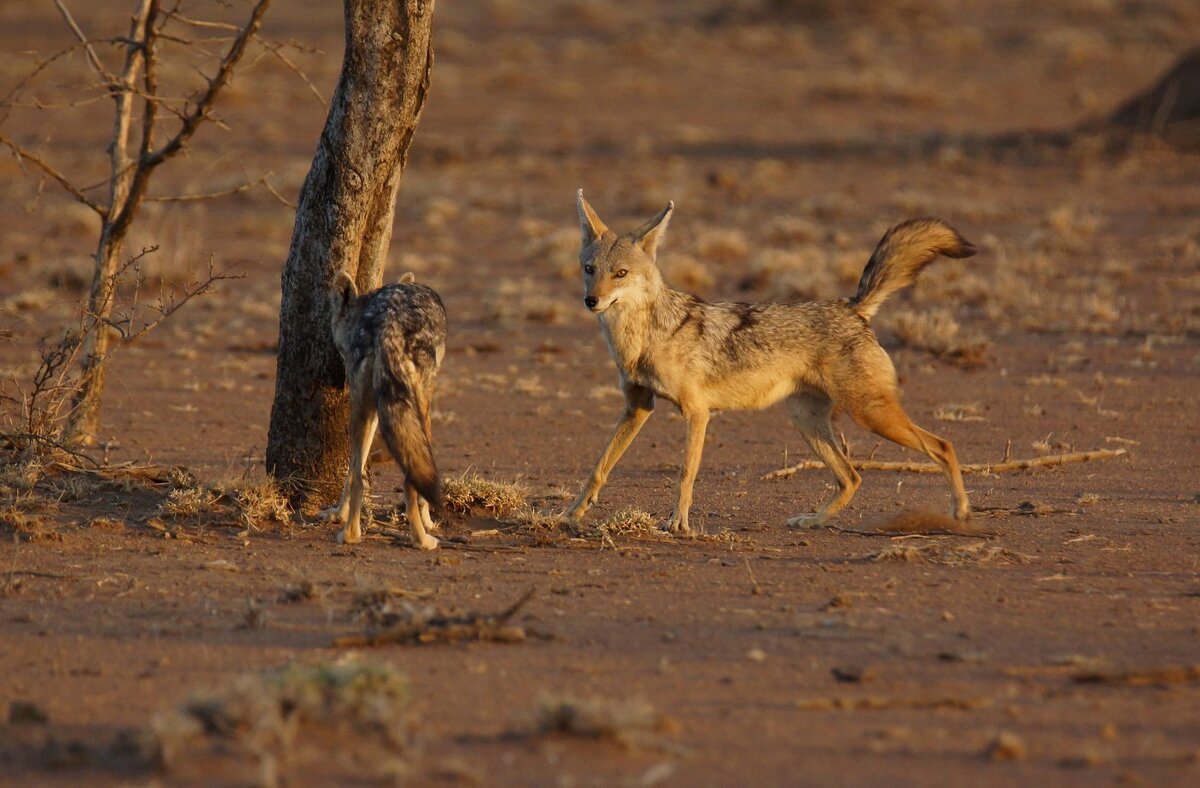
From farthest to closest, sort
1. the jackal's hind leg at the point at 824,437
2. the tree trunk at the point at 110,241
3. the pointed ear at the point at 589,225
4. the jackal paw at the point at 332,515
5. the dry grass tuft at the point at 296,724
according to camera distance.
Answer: the tree trunk at the point at 110,241 → the pointed ear at the point at 589,225 → the jackal's hind leg at the point at 824,437 → the jackal paw at the point at 332,515 → the dry grass tuft at the point at 296,724

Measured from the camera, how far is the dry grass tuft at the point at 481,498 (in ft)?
28.7

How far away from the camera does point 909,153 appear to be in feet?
95.1

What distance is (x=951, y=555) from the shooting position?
7.89 meters

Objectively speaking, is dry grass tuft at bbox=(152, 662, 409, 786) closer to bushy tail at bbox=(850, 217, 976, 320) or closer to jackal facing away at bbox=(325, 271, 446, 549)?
jackal facing away at bbox=(325, 271, 446, 549)

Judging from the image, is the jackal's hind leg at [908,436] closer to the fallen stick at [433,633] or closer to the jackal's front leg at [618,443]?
the jackal's front leg at [618,443]

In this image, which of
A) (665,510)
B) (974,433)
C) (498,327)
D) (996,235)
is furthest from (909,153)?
(665,510)

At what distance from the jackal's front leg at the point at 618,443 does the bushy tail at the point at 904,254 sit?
4.77 ft

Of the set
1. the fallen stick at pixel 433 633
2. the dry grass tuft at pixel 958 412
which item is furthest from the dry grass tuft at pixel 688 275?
the fallen stick at pixel 433 633

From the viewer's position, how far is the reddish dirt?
5.32 metres

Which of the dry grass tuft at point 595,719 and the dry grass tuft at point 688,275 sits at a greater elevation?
the dry grass tuft at point 688,275

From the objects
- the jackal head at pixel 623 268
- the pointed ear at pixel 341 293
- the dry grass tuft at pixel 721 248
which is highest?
the dry grass tuft at pixel 721 248

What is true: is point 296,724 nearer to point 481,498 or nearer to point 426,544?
point 426,544

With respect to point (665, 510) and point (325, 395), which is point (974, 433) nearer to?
point (665, 510)

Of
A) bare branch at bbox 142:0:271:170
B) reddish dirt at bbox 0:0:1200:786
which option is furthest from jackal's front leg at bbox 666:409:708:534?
bare branch at bbox 142:0:271:170
